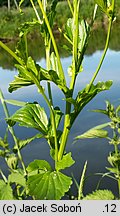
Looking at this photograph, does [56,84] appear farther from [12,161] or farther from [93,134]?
[12,161]

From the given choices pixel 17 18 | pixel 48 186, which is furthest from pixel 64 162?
pixel 17 18

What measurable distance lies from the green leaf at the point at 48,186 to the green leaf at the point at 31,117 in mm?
61

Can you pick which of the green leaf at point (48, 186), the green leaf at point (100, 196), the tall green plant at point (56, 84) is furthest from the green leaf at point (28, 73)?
the green leaf at point (100, 196)

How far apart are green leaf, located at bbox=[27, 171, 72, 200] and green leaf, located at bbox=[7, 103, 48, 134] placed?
0.20 feet

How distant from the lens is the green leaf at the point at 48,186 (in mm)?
454

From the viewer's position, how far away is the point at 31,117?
1.71 feet

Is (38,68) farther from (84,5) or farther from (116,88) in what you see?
(84,5)

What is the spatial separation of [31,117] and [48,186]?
0.30 feet

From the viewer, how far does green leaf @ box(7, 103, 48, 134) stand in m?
0.50

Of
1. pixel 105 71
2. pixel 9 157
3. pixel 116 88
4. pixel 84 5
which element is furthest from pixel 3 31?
pixel 9 157

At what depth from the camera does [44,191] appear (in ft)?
1.51

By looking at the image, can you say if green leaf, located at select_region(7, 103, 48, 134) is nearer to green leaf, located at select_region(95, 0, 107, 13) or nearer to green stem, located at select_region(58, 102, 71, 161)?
green stem, located at select_region(58, 102, 71, 161)

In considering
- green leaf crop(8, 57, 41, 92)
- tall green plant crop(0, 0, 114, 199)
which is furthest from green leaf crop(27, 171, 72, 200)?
green leaf crop(8, 57, 41, 92)

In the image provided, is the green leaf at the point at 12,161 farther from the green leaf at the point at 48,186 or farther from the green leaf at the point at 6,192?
the green leaf at the point at 48,186
